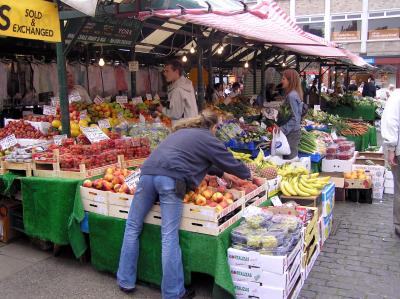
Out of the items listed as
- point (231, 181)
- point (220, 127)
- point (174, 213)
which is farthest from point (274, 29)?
point (174, 213)

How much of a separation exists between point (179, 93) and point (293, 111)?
1647mm

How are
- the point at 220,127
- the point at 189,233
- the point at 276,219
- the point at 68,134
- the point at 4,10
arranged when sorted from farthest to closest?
1. the point at 220,127
2. the point at 68,134
3. the point at 4,10
4. the point at 276,219
5. the point at 189,233

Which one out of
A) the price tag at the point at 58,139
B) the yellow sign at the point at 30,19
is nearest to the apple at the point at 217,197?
the price tag at the point at 58,139

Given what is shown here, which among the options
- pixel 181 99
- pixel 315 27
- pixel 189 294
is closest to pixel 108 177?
pixel 189 294

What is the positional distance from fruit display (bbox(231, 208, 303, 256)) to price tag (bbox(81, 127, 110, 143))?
7.05 ft

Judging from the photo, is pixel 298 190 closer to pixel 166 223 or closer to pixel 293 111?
pixel 293 111

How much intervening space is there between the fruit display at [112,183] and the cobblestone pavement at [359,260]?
6.03 feet

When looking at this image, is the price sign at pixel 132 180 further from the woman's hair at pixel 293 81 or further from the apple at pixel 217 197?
the woman's hair at pixel 293 81

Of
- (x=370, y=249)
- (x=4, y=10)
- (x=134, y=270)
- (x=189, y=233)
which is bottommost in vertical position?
(x=370, y=249)

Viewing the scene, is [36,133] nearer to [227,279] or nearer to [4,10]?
[4,10]

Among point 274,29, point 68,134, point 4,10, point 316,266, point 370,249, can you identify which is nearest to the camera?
point 4,10

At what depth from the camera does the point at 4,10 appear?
389 cm

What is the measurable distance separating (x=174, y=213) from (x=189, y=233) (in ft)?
0.75

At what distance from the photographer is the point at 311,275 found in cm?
404
